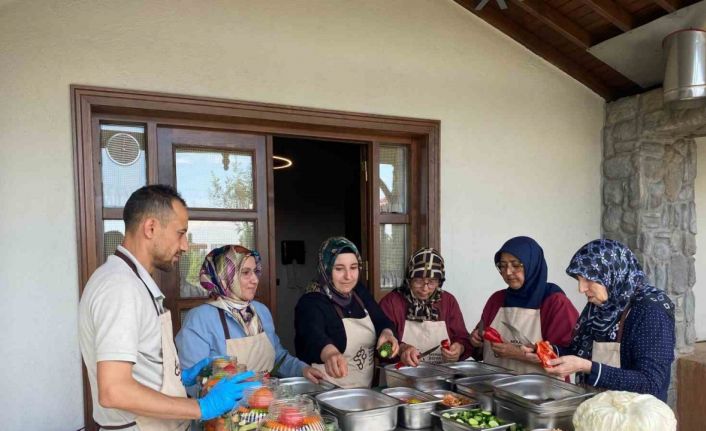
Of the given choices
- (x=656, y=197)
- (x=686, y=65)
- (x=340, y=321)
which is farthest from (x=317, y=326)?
(x=656, y=197)

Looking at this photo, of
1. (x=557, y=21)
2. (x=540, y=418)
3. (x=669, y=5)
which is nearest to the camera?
(x=540, y=418)

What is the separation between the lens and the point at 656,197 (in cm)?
410

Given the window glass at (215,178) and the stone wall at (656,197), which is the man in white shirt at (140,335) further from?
the stone wall at (656,197)

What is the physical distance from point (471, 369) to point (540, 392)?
0.42 metres

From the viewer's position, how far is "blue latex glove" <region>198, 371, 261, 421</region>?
1663mm

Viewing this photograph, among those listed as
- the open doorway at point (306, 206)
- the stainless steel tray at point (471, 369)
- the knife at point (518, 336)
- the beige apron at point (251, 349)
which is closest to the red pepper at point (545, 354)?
the stainless steel tray at point (471, 369)

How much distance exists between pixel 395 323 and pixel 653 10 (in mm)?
2719

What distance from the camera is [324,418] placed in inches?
68.9

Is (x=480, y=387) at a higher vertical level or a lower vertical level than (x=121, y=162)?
lower

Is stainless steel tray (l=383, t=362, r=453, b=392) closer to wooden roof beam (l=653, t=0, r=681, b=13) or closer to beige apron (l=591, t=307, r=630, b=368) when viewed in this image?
beige apron (l=591, t=307, r=630, b=368)

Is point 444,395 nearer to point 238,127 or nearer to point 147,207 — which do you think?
point 147,207

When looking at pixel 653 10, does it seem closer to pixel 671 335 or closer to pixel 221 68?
pixel 671 335

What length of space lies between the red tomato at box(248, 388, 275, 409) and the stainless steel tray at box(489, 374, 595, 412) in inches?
34.7

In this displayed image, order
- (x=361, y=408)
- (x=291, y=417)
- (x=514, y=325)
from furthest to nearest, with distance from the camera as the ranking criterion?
1. (x=514, y=325)
2. (x=361, y=408)
3. (x=291, y=417)
